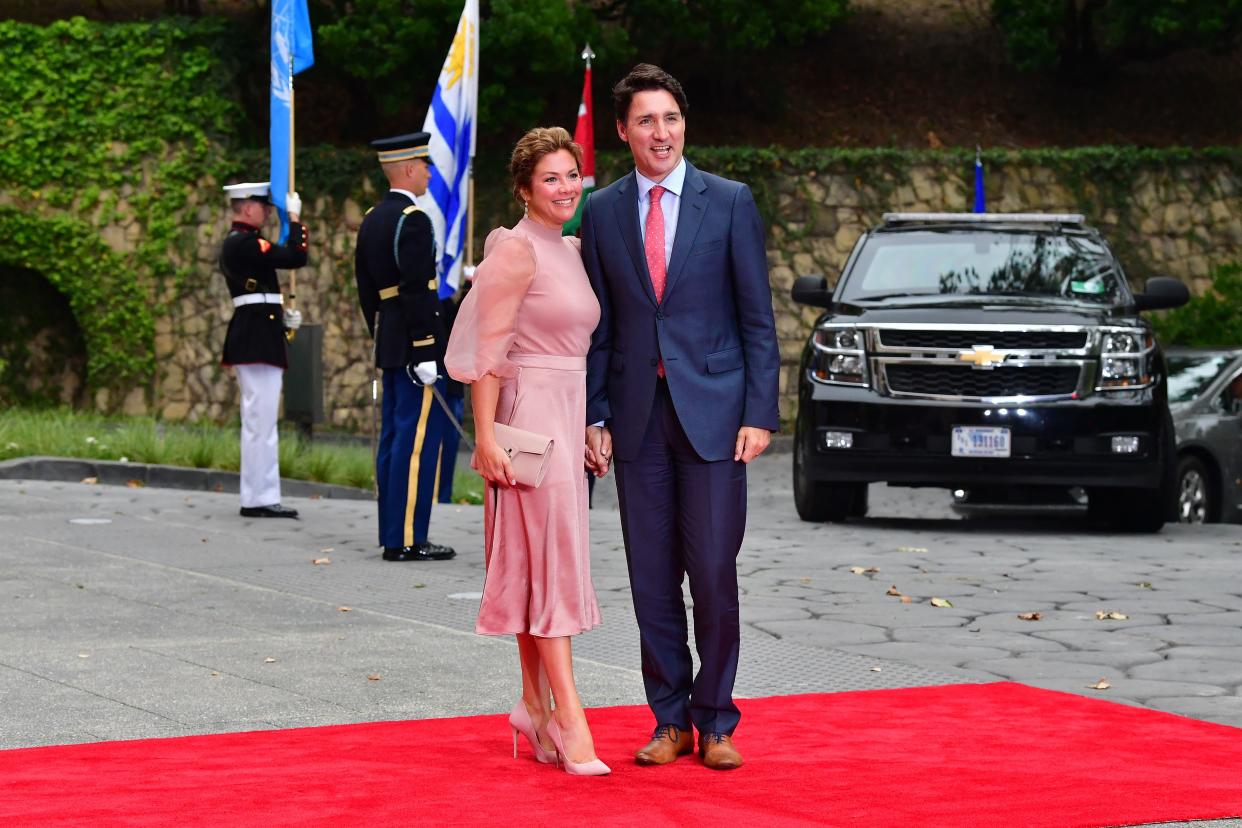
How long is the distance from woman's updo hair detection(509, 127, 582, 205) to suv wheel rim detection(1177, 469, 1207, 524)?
365 inches

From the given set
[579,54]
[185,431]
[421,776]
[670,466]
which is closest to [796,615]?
[670,466]

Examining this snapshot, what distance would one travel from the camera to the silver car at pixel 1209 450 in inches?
555

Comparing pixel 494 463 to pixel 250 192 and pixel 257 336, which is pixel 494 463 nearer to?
pixel 257 336

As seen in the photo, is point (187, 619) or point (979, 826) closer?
point (979, 826)

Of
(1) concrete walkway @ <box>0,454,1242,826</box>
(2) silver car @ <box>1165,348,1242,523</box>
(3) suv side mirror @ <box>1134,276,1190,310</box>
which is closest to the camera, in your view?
(1) concrete walkway @ <box>0,454,1242,826</box>

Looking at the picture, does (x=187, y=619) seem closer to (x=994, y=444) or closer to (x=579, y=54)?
(x=994, y=444)

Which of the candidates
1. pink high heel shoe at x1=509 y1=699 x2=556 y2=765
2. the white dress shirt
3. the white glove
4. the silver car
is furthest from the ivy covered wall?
pink high heel shoe at x1=509 y1=699 x2=556 y2=765

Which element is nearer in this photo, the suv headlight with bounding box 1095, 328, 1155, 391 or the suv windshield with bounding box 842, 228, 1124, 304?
the suv headlight with bounding box 1095, 328, 1155, 391

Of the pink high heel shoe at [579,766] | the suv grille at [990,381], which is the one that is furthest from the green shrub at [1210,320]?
the pink high heel shoe at [579,766]

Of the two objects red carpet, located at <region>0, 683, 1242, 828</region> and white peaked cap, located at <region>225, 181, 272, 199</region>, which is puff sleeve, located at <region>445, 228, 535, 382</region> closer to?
red carpet, located at <region>0, 683, 1242, 828</region>

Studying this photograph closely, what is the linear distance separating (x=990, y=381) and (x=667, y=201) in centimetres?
634

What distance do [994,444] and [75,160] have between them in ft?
50.6

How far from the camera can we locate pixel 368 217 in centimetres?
1053

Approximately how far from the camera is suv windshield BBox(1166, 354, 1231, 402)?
47.8 feet
